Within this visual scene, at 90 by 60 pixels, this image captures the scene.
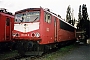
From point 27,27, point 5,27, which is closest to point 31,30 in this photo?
point 27,27

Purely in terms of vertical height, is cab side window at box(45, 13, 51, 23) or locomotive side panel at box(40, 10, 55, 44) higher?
cab side window at box(45, 13, 51, 23)

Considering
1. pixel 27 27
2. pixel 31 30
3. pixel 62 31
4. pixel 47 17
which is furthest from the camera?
pixel 62 31

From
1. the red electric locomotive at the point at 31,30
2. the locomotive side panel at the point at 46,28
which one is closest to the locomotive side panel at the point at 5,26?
the red electric locomotive at the point at 31,30

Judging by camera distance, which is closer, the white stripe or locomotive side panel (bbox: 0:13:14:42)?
the white stripe

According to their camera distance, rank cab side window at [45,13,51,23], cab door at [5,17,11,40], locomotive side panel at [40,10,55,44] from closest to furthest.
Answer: locomotive side panel at [40,10,55,44]
cab side window at [45,13,51,23]
cab door at [5,17,11,40]

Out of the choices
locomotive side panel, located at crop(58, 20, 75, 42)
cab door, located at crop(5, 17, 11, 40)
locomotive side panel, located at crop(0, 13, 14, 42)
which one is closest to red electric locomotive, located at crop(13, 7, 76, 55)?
locomotive side panel, located at crop(0, 13, 14, 42)

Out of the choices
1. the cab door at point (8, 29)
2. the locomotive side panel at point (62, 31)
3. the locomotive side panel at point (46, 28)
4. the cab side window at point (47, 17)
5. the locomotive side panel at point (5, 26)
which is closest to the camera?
the locomotive side panel at point (46, 28)

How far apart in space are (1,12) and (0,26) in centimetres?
123

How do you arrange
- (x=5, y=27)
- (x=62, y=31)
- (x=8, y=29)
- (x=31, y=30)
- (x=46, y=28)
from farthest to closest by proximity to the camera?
(x=62, y=31) < (x=8, y=29) < (x=5, y=27) < (x=46, y=28) < (x=31, y=30)

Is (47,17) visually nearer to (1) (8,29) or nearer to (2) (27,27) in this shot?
(2) (27,27)

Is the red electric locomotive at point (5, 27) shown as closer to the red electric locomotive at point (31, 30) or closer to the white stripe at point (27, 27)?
the red electric locomotive at point (31, 30)

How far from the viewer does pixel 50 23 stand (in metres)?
14.3

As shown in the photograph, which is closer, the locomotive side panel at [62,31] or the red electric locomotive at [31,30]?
the red electric locomotive at [31,30]

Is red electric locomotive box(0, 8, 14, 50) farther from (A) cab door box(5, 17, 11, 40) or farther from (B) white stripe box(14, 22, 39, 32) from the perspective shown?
(B) white stripe box(14, 22, 39, 32)
